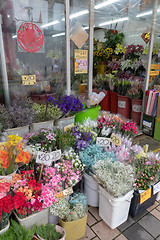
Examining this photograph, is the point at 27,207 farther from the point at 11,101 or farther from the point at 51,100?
the point at 11,101

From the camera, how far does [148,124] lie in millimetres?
3973

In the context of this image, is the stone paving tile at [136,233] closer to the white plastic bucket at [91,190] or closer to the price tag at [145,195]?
the price tag at [145,195]

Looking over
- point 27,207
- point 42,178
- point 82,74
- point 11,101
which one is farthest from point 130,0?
point 27,207

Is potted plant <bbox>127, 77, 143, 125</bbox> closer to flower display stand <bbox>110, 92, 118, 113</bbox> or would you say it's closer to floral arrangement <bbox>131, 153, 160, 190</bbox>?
flower display stand <bbox>110, 92, 118, 113</bbox>

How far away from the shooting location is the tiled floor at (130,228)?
1780 mm

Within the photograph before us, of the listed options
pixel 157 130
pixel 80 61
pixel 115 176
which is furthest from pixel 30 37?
pixel 157 130

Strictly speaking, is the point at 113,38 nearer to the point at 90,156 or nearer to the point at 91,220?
the point at 90,156

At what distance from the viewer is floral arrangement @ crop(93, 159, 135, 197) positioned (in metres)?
1.68

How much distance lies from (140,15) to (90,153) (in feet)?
9.96

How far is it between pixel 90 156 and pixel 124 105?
2.69 m

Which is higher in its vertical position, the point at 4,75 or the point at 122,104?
the point at 4,75

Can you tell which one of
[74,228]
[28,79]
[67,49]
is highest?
[67,49]

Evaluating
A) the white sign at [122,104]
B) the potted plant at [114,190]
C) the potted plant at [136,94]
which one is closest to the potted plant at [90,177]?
the potted plant at [114,190]

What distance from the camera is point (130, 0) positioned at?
10.9ft
